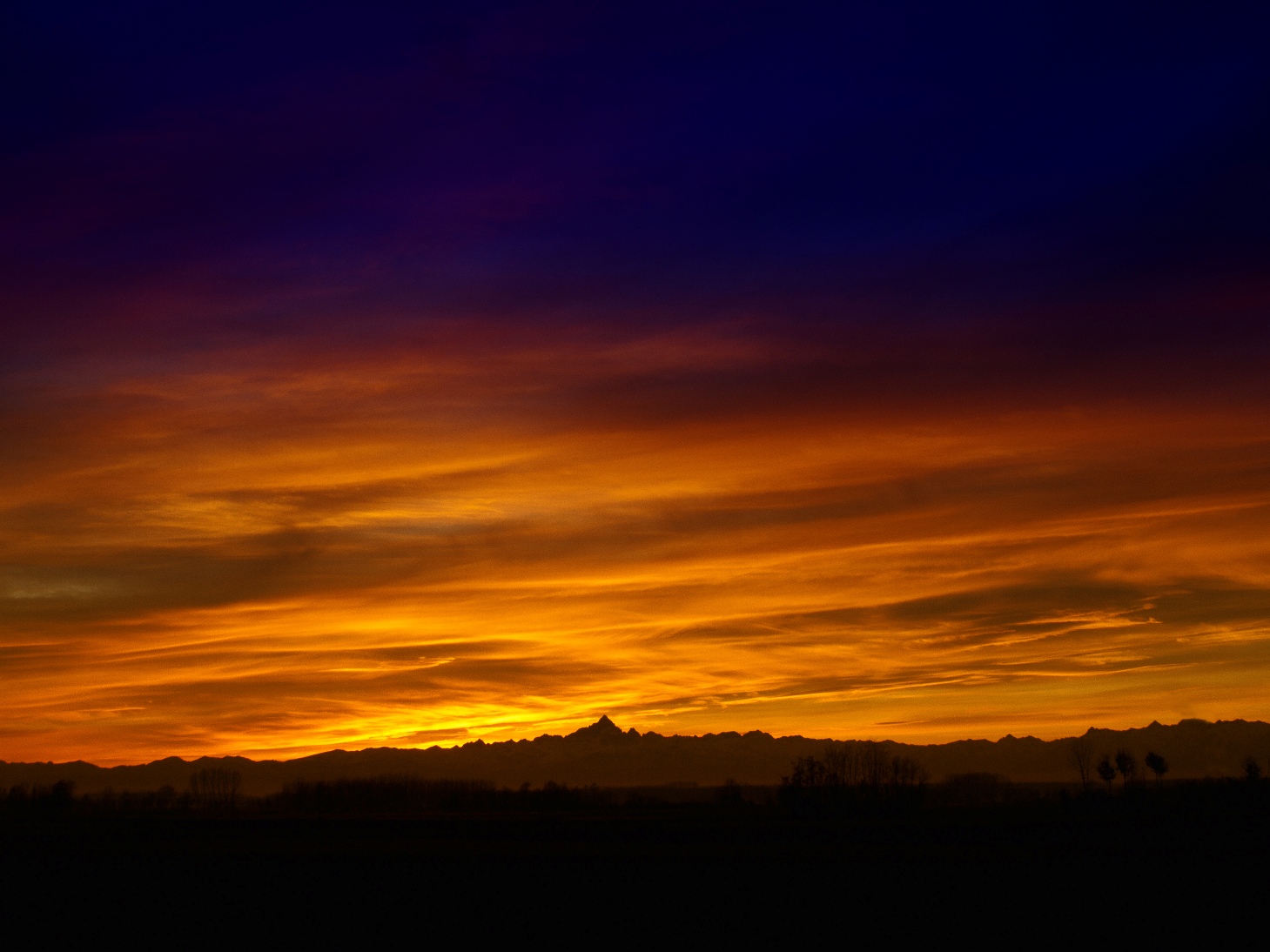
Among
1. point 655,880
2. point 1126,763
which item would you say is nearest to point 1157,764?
point 1126,763

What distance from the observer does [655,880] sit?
1711 inches

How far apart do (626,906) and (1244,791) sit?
130m

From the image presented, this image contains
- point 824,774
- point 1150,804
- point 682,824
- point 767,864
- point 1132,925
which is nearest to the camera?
point 1132,925

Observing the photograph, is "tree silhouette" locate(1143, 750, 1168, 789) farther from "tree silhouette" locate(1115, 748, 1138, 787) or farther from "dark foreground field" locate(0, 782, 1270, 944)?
"dark foreground field" locate(0, 782, 1270, 944)

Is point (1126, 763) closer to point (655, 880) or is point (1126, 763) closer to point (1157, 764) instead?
point (1157, 764)

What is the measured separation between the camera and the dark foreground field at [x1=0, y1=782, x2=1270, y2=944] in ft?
110

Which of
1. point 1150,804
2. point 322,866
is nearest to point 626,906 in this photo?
point 322,866

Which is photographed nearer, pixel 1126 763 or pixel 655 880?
pixel 655 880

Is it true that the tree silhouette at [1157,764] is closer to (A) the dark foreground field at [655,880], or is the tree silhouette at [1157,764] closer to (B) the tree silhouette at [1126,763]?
(B) the tree silhouette at [1126,763]

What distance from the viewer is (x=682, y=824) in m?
89.6

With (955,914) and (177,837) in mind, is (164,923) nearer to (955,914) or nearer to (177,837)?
(955,914)

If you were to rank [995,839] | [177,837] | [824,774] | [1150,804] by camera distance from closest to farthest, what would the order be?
[995,839]
[177,837]
[1150,804]
[824,774]

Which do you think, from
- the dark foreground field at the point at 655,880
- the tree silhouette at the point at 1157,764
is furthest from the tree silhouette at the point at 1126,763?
the dark foreground field at the point at 655,880

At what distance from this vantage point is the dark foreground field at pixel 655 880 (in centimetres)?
3362
